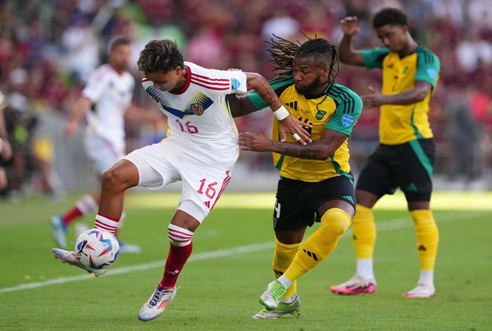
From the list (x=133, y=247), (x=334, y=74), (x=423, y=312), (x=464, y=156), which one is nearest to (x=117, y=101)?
(x=133, y=247)

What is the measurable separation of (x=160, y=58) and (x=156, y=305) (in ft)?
5.90

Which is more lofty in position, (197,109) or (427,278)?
(197,109)

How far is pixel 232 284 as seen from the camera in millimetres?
9188

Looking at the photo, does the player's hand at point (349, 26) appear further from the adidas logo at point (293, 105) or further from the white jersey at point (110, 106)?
the white jersey at point (110, 106)

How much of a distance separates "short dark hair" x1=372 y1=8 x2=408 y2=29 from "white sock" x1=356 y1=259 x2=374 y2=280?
2197 mm

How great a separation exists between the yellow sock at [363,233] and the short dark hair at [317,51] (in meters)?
2.28

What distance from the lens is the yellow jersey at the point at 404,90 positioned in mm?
8797

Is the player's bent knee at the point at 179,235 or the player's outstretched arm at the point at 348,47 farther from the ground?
the player's outstretched arm at the point at 348,47

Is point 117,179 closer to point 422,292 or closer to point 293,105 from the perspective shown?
point 293,105

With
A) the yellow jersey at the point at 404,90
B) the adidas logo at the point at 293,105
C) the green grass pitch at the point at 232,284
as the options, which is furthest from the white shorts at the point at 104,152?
the adidas logo at the point at 293,105

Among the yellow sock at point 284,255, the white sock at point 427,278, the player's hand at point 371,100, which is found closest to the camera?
the yellow sock at point 284,255

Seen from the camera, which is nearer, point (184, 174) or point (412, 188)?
point (184, 174)

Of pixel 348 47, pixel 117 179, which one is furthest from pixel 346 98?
pixel 348 47

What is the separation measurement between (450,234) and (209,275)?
5533mm
